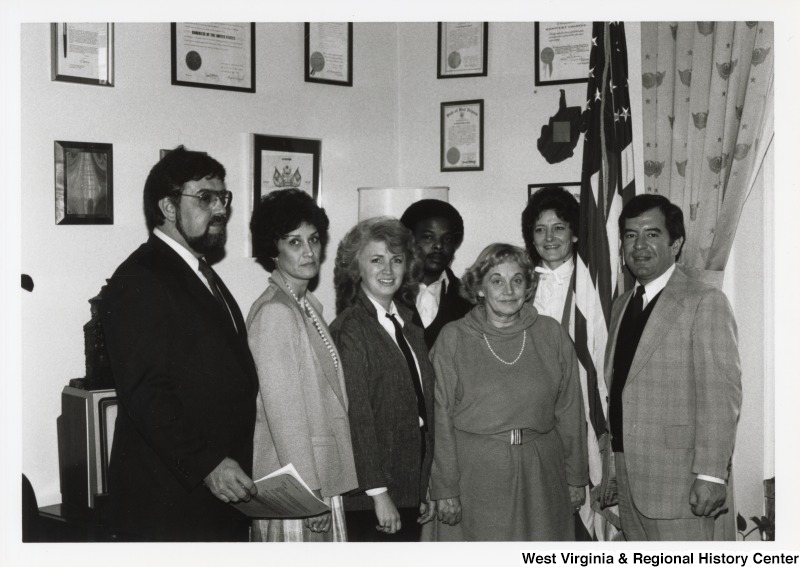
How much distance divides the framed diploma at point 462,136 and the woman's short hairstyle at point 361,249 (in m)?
1.58

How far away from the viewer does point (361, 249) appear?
3092mm

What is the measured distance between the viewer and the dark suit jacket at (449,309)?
3580 mm

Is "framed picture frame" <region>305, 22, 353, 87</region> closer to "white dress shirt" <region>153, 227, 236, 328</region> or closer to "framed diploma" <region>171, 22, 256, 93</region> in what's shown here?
"framed diploma" <region>171, 22, 256, 93</region>

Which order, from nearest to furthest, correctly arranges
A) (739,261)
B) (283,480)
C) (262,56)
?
(283,480), (739,261), (262,56)

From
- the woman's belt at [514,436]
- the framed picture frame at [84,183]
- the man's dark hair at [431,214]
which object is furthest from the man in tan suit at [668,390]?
the framed picture frame at [84,183]

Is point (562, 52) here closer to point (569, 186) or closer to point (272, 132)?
point (569, 186)

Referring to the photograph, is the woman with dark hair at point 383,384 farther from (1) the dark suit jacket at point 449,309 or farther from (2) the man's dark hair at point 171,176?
(2) the man's dark hair at point 171,176

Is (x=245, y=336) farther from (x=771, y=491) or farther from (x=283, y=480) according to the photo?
(x=771, y=491)

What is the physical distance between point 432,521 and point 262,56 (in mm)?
2314

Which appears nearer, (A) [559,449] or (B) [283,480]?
(B) [283,480]

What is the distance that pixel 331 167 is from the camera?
4.44 meters
